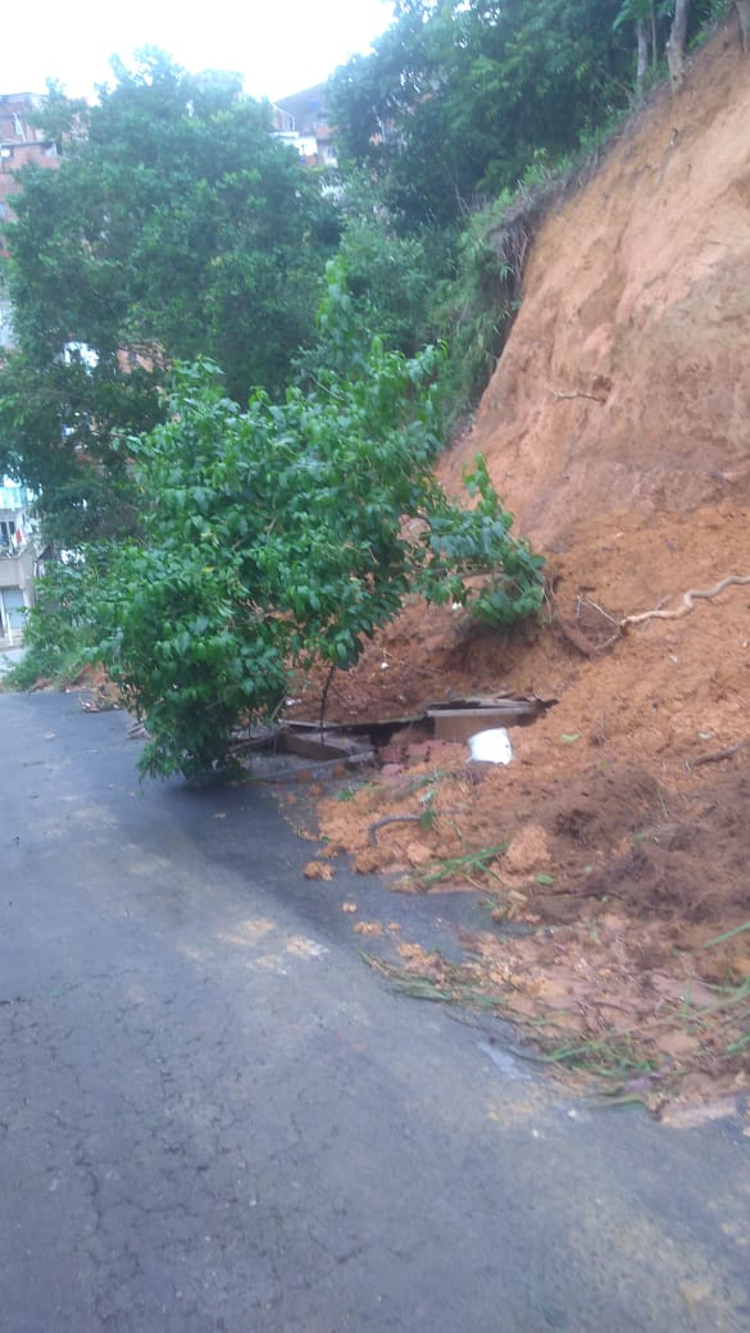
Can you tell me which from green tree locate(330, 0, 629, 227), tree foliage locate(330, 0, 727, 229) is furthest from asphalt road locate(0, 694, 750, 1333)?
green tree locate(330, 0, 629, 227)

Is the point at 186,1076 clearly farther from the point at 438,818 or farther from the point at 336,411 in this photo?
the point at 336,411

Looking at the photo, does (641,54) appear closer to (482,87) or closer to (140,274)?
(482,87)

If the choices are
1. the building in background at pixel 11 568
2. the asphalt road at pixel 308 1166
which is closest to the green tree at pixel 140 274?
the asphalt road at pixel 308 1166

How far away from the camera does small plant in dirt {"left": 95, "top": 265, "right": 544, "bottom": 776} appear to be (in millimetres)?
8953

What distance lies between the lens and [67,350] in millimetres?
22281

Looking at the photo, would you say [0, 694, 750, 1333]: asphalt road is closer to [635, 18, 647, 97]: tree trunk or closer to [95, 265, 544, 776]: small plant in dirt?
[95, 265, 544, 776]: small plant in dirt

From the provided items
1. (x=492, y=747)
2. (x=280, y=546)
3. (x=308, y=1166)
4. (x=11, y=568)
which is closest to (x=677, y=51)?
(x=280, y=546)

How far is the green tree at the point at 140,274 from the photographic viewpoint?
2098 centimetres

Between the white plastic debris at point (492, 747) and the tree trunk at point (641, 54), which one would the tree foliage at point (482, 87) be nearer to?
the tree trunk at point (641, 54)

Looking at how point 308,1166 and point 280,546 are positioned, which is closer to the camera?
point 308,1166

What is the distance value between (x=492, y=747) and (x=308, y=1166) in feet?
16.7

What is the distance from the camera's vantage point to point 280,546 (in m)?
9.20

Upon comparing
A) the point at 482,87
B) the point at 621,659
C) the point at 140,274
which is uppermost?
the point at 482,87

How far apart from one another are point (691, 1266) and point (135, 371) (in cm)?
2098
